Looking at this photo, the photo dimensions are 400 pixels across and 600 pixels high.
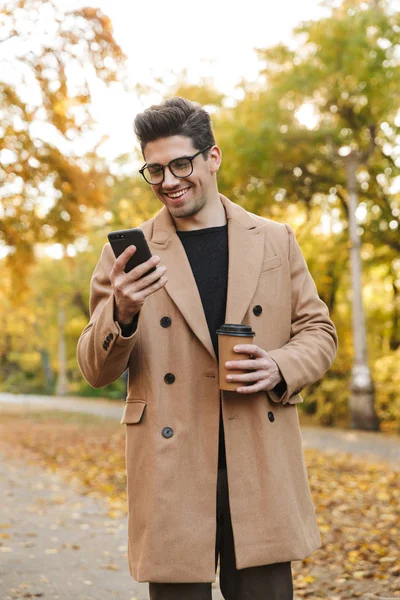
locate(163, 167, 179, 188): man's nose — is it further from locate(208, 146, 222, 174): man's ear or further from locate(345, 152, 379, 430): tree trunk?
locate(345, 152, 379, 430): tree trunk

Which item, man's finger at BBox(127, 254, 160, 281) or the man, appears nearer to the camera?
man's finger at BBox(127, 254, 160, 281)

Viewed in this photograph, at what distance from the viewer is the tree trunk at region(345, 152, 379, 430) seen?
53.1 feet

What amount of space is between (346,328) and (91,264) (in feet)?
50.1

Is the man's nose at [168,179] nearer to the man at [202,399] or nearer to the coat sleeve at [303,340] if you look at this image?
the man at [202,399]

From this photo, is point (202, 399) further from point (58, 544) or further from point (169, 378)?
point (58, 544)

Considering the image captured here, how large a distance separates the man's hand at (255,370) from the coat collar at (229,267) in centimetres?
20

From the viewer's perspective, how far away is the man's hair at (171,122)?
9.25ft

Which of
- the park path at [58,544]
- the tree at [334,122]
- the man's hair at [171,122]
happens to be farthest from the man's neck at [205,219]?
the tree at [334,122]

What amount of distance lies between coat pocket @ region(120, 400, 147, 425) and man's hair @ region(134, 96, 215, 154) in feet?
3.00

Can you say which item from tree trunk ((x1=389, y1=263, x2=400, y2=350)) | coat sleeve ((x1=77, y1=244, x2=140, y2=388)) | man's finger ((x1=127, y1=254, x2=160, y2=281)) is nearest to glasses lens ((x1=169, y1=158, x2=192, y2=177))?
coat sleeve ((x1=77, y1=244, x2=140, y2=388))

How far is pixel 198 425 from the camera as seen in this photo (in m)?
2.78

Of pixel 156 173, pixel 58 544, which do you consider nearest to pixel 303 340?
pixel 156 173

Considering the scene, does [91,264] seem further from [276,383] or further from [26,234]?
[276,383]

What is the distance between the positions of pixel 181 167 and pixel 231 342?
680 millimetres
